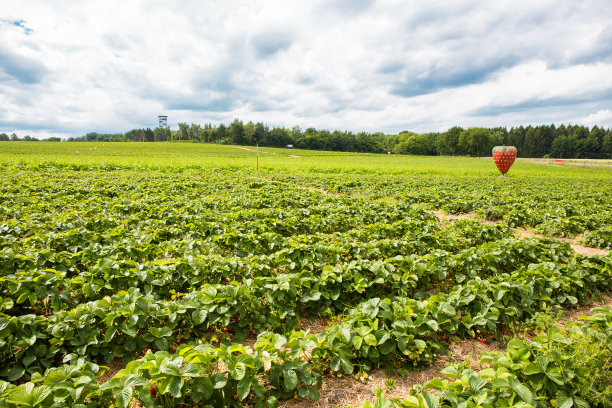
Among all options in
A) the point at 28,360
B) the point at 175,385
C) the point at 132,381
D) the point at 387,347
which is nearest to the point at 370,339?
the point at 387,347

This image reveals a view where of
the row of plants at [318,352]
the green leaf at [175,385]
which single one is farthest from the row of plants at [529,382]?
the green leaf at [175,385]

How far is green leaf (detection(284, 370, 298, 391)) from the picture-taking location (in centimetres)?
→ 267

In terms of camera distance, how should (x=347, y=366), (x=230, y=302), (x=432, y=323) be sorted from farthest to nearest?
(x=230, y=302), (x=432, y=323), (x=347, y=366)

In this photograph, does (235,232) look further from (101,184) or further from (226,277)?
(101,184)

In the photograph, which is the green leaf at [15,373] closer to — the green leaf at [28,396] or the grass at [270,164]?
the green leaf at [28,396]

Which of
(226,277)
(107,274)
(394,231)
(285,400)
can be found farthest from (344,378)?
(394,231)

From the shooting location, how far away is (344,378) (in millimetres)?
3299

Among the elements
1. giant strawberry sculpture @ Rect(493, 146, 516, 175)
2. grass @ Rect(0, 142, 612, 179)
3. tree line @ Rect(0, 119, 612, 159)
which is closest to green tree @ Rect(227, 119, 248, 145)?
tree line @ Rect(0, 119, 612, 159)

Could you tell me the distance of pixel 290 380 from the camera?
2.71 meters

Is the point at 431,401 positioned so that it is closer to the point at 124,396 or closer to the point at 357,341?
the point at 357,341

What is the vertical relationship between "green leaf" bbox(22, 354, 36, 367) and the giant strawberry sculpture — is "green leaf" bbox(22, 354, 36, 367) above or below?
below

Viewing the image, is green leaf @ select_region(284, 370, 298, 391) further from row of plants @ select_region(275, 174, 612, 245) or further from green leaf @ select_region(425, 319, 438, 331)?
row of plants @ select_region(275, 174, 612, 245)

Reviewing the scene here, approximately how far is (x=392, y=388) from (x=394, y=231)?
4.99 metres

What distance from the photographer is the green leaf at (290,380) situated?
2668 mm
